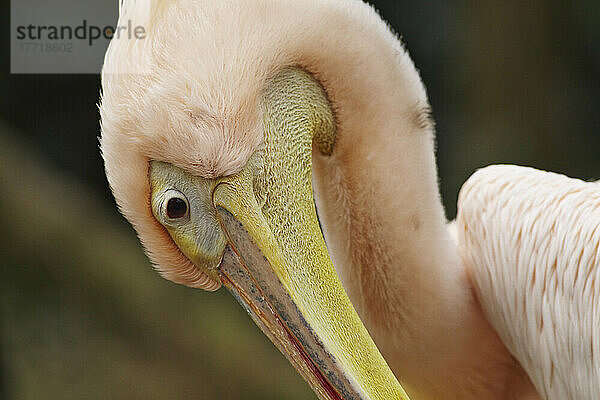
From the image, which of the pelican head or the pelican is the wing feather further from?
the pelican head

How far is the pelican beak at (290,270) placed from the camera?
100 centimetres

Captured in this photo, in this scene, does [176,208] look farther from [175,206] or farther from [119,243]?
[119,243]

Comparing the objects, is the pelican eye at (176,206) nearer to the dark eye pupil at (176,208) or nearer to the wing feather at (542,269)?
the dark eye pupil at (176,208)

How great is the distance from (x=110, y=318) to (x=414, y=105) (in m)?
1.96

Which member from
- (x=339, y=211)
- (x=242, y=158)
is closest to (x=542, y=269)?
(x=339, y=211)

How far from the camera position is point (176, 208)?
1041mm

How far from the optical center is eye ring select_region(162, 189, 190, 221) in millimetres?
1026

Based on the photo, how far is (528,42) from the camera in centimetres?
304

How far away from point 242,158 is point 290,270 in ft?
0.54

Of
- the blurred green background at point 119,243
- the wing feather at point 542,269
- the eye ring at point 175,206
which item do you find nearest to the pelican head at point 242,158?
the eye ring at point 175,206

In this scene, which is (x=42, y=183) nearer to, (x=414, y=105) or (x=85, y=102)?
(x=85, y=102)

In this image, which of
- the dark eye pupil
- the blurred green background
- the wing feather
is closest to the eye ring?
the dark eye pupil

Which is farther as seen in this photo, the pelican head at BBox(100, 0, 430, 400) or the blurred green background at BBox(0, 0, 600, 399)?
the blurred green background at BBox(0, 0, 600, 399)

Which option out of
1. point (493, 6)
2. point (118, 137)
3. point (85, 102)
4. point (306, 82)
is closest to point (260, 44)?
point (306, 82)
